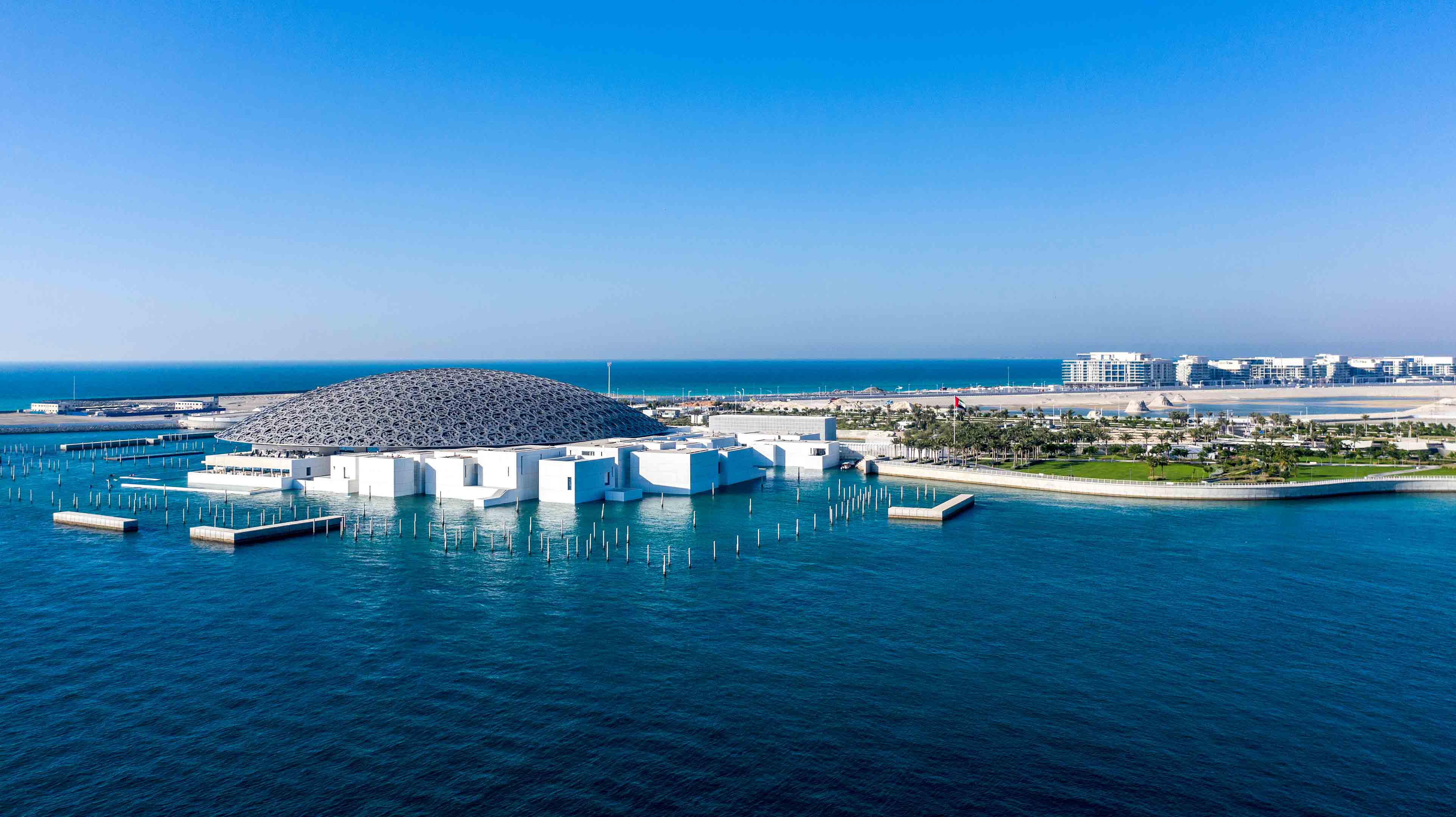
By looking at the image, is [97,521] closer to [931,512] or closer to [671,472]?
[671,472]

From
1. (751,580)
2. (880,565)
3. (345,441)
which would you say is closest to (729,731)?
(751,580)

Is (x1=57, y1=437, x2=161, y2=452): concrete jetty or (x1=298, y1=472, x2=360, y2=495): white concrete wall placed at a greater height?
(x1=57, y1=437, x2=161, y2=452): concrete jetty

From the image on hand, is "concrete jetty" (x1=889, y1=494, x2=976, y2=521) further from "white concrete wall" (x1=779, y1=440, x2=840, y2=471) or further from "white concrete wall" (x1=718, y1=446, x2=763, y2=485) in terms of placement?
"white concrete wall" (x1=779, y1=440, x2=840, y2=471)

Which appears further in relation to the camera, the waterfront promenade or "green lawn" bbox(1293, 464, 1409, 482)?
"green lawn" bbox(1293, 464, 1409, 482)

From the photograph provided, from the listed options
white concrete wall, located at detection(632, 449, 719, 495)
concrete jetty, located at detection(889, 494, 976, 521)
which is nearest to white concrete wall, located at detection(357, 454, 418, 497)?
white concrete wall, located at detection(632, 449, 719, 495)

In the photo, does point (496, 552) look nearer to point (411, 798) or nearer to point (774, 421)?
point (411, 798)

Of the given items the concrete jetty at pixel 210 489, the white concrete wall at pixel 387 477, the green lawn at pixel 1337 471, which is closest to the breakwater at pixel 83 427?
the concrete jetty at pixel 210 489

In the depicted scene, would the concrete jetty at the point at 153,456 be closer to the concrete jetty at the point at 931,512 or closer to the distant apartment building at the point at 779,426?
the distant apartment building at the point at 779,426
